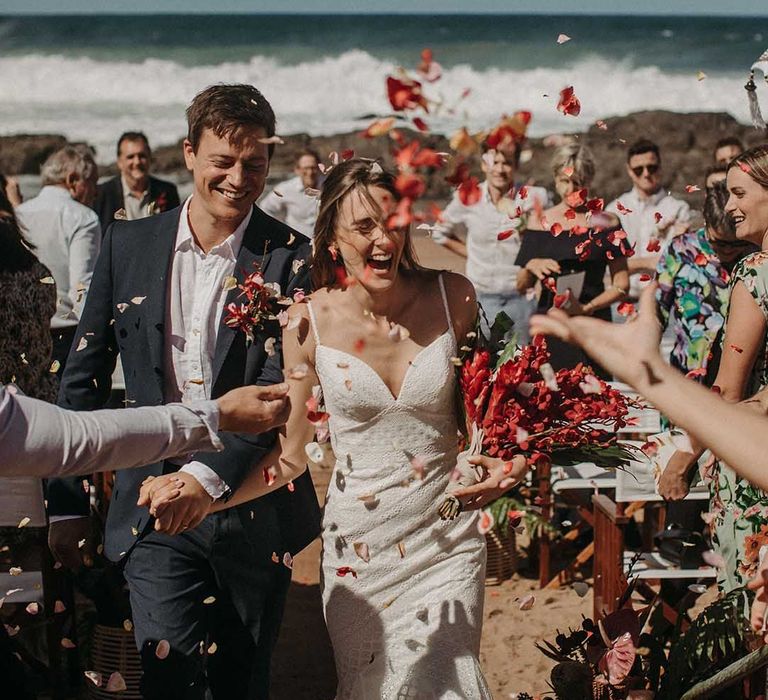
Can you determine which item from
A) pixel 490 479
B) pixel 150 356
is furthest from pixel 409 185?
pixel 150 356

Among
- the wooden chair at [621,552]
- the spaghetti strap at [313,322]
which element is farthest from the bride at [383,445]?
the wooden chair at [621,552]

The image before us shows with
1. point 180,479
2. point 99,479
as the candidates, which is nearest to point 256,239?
point 180,479

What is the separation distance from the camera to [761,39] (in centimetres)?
4394

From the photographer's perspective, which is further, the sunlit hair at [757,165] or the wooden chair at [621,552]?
the wooden chair at [621,552]

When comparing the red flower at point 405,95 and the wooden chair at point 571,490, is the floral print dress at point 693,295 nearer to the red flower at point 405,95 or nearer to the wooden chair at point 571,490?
the wooden chair at point 571,490

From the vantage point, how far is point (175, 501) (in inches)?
131

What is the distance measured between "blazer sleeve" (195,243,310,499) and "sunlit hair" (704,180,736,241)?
2.28 metres

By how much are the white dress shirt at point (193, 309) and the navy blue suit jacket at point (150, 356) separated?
36 mm

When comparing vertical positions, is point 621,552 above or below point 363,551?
below

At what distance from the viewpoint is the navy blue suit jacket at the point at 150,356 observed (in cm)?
369

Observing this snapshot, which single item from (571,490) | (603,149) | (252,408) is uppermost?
(603,149)

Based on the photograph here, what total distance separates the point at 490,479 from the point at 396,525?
490 mm

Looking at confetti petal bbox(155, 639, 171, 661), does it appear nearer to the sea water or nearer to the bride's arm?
the bride's arm

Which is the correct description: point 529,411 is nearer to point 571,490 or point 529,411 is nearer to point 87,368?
point 87,368
